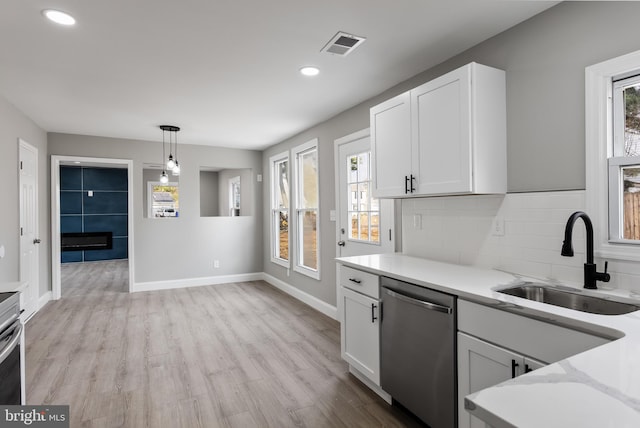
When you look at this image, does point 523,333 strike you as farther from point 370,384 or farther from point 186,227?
point 186,227

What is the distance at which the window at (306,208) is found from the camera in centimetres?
493

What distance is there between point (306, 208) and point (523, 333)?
149 inches

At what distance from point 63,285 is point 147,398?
5.04 meters

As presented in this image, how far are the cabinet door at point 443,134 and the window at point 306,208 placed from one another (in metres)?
2.41

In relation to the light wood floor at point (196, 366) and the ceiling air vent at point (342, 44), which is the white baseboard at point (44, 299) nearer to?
the light wood floor at point (196, 366)

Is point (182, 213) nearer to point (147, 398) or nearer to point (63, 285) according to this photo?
point (63, 285)

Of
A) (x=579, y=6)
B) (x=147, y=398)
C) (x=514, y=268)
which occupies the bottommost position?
(x=147, y=398)

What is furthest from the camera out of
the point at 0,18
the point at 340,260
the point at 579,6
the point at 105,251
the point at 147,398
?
the point at 105,251

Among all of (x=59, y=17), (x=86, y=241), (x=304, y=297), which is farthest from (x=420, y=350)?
(x=86, y=241)

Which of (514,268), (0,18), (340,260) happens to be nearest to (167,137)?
(0,18)

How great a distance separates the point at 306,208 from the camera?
5.07 meters

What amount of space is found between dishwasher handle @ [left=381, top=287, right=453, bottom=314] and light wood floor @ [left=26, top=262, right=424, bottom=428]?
2.50ft

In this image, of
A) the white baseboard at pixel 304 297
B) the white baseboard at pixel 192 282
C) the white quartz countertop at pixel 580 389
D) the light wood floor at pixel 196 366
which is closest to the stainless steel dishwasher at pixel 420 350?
the light wood floor at pixel 196 366

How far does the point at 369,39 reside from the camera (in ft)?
7.89
